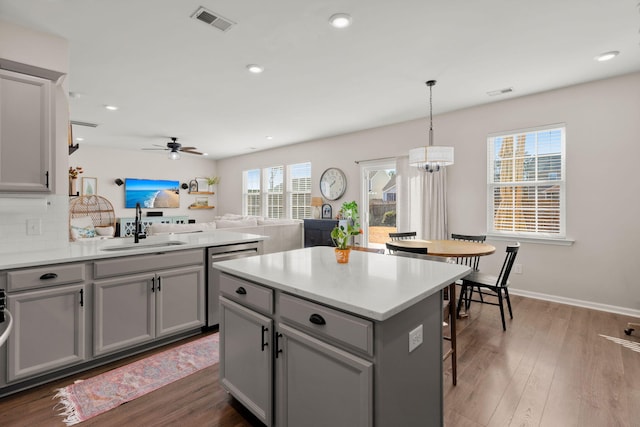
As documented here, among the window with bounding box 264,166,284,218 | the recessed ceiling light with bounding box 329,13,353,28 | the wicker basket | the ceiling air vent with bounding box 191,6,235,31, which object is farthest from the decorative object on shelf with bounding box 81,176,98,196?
the recessed ceiling light with bounding box 329,13,353,28

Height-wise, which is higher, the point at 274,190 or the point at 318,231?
the point at 274,190

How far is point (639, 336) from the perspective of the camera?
2.87 meters

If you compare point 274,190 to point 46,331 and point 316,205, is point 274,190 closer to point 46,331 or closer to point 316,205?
point 316,205

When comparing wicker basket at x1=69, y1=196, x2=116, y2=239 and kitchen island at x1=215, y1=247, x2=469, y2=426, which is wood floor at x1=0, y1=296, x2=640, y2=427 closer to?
kitchen island at x1=215, y1=247, x2=469, y2=426

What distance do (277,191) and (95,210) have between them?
4.52 meters

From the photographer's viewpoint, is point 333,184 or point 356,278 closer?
point 356,278

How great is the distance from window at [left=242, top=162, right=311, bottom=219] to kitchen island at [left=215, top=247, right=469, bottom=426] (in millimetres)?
5420

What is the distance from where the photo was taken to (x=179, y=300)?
2732 mm

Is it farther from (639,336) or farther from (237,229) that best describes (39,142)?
(639,336)

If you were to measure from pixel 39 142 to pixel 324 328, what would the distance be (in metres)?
2.50

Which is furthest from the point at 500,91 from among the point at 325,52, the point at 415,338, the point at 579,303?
the point at 415,338

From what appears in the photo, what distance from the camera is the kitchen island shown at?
117 centimetres

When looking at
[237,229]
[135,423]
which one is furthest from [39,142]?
[237,229]

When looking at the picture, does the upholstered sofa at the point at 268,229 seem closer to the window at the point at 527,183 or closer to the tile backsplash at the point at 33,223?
the tile backsplash at the point at 33,223
